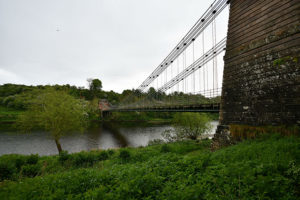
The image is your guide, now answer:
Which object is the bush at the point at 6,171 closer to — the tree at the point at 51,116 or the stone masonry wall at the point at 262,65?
the tree at the point at 51,116

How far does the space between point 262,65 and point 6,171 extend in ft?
41.2

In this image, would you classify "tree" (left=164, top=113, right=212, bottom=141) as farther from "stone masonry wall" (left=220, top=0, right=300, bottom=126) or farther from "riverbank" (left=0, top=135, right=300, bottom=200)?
"riverbank" (left=0, top=135, right=300, bottom=200)

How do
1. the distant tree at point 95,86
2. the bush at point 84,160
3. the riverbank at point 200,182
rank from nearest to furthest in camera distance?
the riverbank at point 200,182
the bush at point 84,160
the distant tree at point 95,86

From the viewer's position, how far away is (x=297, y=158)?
3.05 meters

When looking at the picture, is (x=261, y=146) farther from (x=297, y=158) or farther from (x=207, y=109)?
(x=207, y=109)

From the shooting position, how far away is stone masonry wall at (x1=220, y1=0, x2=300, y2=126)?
16.1 feet

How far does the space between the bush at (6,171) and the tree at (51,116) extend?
4.80 metres

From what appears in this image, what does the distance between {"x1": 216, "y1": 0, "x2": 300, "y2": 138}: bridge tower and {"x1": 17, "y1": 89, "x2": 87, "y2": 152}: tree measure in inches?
467

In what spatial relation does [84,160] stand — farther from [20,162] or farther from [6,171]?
[6,171]

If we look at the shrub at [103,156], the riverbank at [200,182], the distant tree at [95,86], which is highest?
the distant tree at [95,86]

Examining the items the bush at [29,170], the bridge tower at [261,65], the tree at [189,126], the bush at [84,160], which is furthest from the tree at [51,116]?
the bridge tower at [261,65]

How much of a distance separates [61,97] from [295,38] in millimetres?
15409

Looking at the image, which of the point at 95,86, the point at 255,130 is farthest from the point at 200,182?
the point at 95,86

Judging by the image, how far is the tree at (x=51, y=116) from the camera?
10414 millimetres
